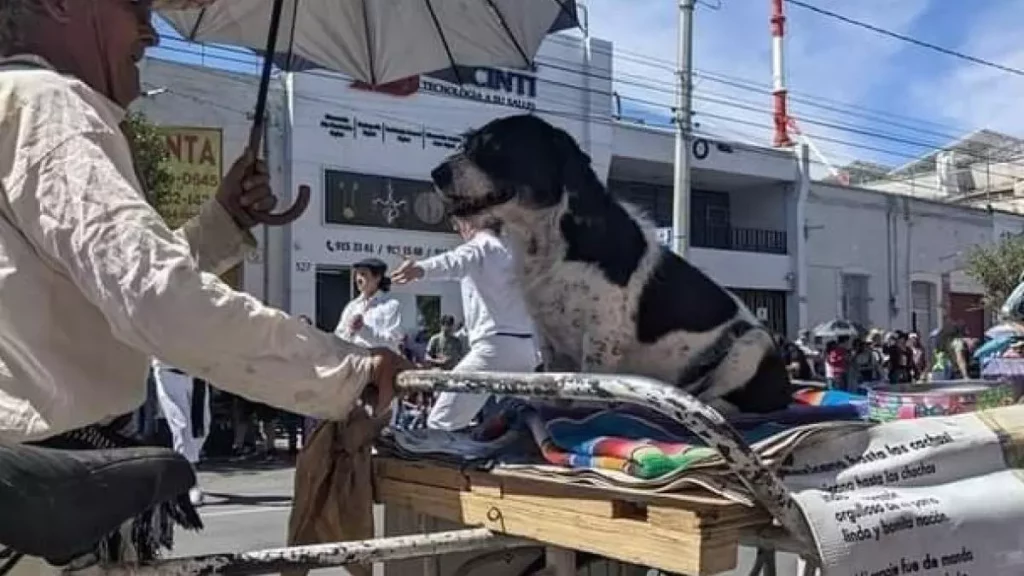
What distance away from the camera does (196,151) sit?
58.4ft

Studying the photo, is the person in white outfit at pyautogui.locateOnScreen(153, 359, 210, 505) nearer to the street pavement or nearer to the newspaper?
the street pavement

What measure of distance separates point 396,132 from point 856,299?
16.9 metres

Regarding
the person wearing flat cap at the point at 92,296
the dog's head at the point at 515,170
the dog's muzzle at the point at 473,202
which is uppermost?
the dog's head at the point at 515,170

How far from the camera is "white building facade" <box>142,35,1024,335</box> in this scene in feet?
64.4

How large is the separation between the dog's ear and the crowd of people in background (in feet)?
47.8

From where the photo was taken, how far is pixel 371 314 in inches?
305

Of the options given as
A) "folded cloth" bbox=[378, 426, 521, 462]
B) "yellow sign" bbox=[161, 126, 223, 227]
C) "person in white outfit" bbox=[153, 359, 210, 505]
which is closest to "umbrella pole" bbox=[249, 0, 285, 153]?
"folded cloth" bbox=[378, 426, 521, 462]

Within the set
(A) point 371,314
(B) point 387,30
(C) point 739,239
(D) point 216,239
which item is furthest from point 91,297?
(C) point 739,239

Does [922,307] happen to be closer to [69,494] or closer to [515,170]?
[515,170]

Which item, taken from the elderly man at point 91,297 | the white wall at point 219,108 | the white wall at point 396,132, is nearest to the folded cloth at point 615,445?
the elderly man at point 91,297

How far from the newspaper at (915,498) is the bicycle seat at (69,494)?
1.07m

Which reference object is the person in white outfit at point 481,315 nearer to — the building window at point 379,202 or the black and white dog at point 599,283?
the black and white dog at point 599,283

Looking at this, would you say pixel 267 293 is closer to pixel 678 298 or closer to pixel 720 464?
pixel 678 298

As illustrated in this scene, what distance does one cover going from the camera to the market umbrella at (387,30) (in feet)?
13.2
